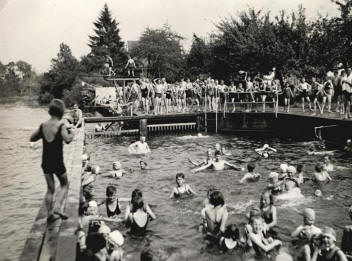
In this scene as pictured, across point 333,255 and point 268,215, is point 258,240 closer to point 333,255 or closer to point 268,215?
point 268,215

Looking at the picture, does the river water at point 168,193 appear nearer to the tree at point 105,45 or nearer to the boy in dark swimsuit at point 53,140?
the boy in dark swimsuit at point 53,140

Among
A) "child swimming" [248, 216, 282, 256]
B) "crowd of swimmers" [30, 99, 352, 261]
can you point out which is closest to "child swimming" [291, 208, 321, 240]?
"crowd of swimmers" [30, 99, 352, 261]

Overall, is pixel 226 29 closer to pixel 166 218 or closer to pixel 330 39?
pixel 330 39

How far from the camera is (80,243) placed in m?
7.41

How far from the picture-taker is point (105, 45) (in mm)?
83125

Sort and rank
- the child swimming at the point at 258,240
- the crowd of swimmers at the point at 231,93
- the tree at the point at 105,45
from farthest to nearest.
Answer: the tree at the point at 105,45
the crowd of swimmers at the point at 231,93
the child swimming at the point at 258,240

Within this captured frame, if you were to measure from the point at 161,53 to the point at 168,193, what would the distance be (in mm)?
52957

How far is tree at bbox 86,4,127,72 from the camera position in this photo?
3118 inches

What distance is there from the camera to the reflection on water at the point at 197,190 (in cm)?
1062

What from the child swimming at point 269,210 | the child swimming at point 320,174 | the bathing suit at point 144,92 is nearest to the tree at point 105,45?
the bathing suit at point 144,92

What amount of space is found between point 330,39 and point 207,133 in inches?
446

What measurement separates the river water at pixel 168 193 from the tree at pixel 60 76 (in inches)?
2292

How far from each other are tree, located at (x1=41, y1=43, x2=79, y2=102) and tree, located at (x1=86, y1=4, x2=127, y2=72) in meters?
3.07

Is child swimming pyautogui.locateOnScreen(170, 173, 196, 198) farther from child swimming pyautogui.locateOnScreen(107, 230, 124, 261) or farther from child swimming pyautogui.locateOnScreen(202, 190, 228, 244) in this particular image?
child swimming pyautogui.locateOnScreen(107, 230, 124, 261)
